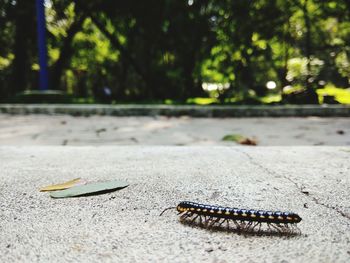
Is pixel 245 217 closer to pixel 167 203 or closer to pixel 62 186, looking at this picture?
pixel 167 203

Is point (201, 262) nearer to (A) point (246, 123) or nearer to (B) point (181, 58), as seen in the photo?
(A) point (246, 123)

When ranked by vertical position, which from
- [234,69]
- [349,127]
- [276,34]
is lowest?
[349,127]

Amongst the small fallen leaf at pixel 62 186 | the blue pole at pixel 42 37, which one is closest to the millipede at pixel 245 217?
the small fallen leaf at pixel 62 186

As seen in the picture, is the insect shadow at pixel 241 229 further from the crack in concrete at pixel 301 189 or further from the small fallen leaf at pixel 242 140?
the small fallen leaf at pixel 242 140

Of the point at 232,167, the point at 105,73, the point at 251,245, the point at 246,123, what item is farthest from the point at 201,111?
the point at 105,73

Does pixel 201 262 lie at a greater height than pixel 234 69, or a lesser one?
lesser
